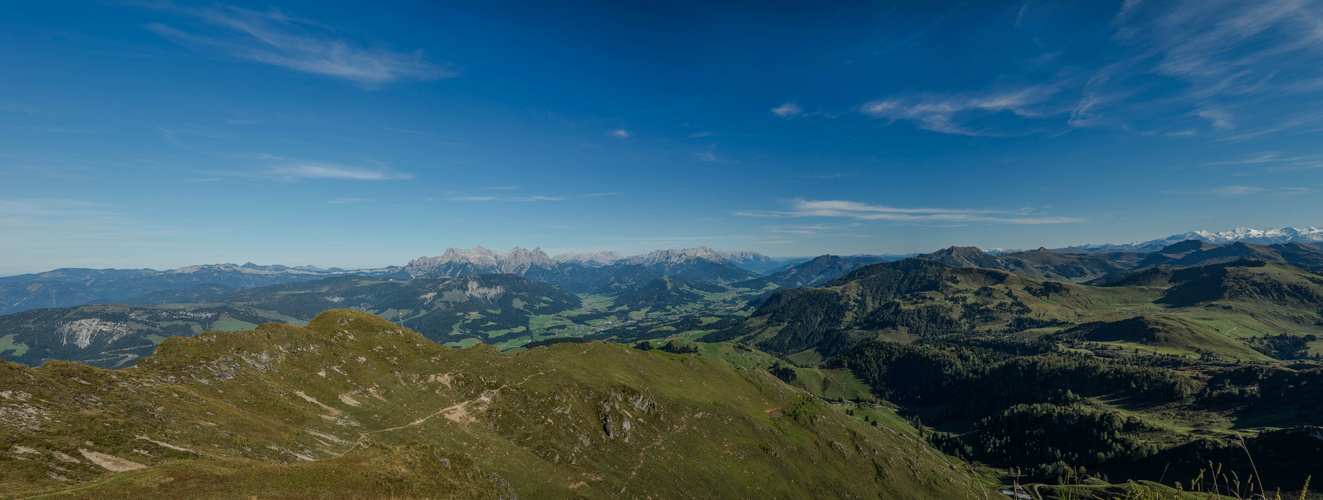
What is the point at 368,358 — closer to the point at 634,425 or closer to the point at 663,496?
the point at 634,425

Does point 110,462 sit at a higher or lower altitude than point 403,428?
higher

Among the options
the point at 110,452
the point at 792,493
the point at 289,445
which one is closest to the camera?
the point at 110,452

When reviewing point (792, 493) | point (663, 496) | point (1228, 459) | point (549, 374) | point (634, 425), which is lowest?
point (1228, 459)

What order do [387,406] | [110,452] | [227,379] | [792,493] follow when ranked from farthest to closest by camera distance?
[792,493], [387,406], [227,379], [110,452]

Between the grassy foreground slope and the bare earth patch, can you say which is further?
the grassy foreground slope

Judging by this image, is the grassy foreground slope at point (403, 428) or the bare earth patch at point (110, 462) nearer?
the bare earth patch at point (110, 462)

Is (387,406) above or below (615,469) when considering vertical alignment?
above

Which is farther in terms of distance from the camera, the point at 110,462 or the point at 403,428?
the point at 403,428

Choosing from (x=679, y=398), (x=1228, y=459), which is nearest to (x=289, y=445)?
(x=679, y=398)
